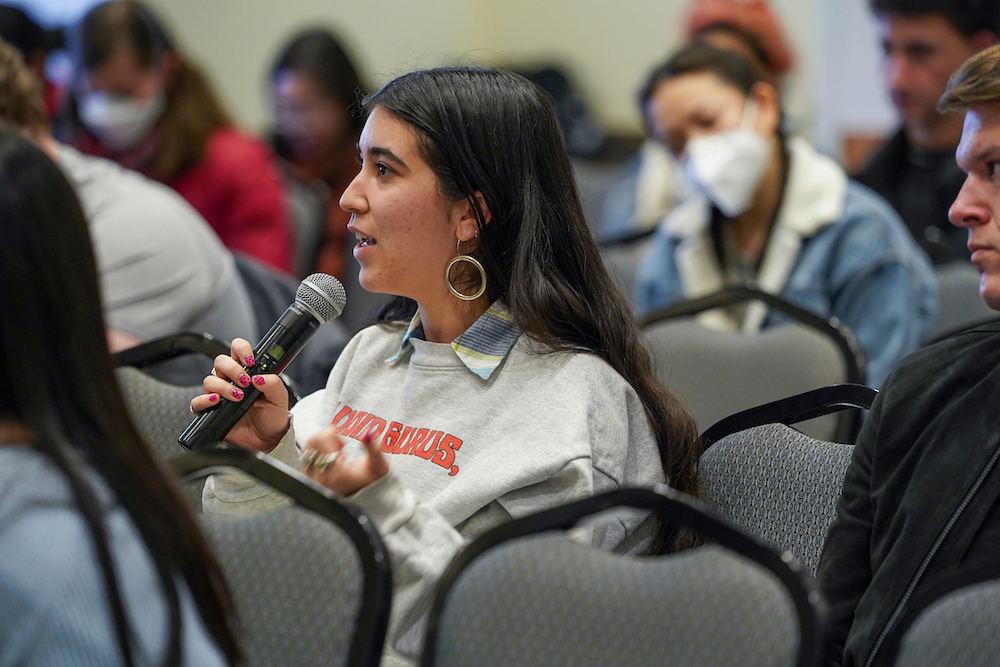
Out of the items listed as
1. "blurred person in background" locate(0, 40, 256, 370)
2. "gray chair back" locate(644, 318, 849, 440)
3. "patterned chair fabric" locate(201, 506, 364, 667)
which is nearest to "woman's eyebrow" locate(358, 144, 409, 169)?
"patterned chair fabric" locate(201, 506, 364, 667)

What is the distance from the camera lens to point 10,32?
11.9ft

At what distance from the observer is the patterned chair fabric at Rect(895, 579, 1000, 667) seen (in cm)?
86

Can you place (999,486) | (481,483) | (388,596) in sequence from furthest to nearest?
(481,483) < (999,486) < (388,596)

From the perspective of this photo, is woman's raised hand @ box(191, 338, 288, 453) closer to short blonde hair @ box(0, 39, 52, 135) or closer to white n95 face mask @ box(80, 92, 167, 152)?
short blonde hair @ box(0, 39, 52, 135)

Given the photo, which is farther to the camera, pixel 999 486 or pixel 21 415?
pixel 999 486

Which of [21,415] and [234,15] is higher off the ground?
[21,415]

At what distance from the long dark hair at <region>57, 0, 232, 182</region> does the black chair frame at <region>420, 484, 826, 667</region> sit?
2.76 m

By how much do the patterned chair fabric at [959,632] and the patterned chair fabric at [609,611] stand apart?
0.32 ft

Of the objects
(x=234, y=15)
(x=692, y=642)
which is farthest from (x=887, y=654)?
(x=234, y=15)

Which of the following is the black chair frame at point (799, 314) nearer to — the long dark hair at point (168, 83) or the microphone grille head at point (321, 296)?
the microphone grille head at point (321, 296)

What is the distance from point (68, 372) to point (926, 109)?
106 inches

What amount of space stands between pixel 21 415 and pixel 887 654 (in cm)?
73

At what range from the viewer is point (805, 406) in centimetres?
137

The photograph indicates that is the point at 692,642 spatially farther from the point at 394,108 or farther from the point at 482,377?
the point at 394,108
